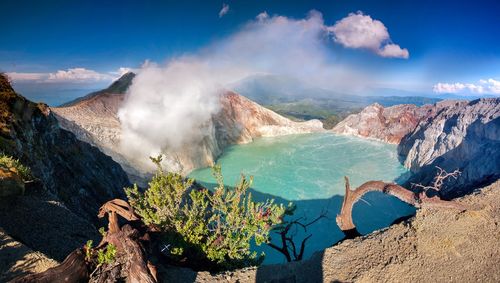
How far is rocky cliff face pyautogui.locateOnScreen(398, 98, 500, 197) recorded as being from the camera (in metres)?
26.6

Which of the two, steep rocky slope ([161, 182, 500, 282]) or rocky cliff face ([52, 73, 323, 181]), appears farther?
rocky cliff face ([52, 73, 323, 181])

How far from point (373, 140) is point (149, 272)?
70.7 m

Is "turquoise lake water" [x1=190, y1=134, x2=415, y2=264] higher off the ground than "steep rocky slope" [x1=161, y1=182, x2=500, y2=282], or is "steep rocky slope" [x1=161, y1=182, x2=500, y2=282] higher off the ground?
"steep rocky slope" [x1=161, y1=182, x2=500, y2=282]

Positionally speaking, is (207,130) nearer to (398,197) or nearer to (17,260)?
(398,197)

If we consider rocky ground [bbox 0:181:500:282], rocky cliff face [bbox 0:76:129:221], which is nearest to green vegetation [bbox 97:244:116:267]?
rocky ground [bbox 0:181:500:282]

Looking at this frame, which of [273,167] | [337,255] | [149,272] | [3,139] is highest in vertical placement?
[3,139]

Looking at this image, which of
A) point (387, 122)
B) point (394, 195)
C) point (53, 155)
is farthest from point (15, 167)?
point (387, 122)

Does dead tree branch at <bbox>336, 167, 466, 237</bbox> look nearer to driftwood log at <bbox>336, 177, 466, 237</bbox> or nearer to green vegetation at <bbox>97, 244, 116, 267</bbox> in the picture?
driftwood log at <bbox>336, 177, 466, 237</bbox>

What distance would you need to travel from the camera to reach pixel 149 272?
18.6 feet

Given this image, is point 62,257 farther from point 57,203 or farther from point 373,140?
point 373,140

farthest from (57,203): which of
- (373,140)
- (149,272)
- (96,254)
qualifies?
(373,140)

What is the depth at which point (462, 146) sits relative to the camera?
35969 mm

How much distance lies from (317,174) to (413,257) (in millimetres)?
37719

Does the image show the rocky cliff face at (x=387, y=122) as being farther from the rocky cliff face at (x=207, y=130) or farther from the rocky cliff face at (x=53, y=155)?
the rocky cliff face at (x=53, y=155)
